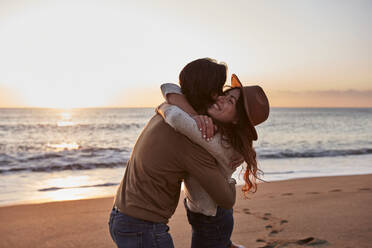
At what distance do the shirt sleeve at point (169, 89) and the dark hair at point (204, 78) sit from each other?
A: 0.41 feet

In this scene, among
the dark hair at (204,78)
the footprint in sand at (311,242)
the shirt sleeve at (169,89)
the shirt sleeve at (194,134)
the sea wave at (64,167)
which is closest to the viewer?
the shirt sleeve at (194,134)

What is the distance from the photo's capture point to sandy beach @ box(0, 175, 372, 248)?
381 centimetres

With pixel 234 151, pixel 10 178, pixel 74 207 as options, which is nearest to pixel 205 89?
pixel 234 151

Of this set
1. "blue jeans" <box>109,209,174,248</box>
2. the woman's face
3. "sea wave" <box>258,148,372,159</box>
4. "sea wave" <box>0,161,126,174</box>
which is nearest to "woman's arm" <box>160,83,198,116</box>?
the woman's face

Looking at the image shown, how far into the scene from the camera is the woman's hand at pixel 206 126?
5.90ft

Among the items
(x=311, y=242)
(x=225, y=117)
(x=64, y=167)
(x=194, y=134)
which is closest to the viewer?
(x=194, y=134)

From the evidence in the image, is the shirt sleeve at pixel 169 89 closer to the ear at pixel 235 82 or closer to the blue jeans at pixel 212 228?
the ear at pixel 235 82

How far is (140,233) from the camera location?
191 cm

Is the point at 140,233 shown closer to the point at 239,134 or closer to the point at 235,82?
the point at 239,134

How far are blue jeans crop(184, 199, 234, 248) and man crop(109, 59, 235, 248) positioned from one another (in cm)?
29

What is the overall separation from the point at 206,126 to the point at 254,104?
351 millimetres

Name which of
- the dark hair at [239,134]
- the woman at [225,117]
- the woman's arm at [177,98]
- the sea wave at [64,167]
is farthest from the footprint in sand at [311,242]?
the sea wave at [64,167]

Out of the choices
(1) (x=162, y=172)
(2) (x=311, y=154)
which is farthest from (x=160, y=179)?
(2) (x=311, y=154)

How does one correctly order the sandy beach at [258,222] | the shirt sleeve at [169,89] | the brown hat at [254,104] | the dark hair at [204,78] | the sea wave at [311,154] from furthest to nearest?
1. the sea wave at [311,154]
2. the sandy beach at [258,222]
3. the shirt sleeve at [169,89]
4. the brown hat at [254,104]
5. the dark hair at [204,78]
